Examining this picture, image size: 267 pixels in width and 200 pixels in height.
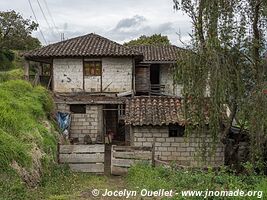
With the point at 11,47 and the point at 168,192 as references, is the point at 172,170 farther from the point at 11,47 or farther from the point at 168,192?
the point at 11,47

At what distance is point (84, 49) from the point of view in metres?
23.0

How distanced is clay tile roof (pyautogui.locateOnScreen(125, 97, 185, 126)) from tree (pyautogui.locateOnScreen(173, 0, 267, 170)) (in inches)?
139

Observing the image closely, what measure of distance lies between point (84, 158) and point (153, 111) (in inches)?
192

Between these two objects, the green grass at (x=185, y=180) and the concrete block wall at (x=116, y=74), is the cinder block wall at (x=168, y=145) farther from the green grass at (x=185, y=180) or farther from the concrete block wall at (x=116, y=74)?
the concrete block wall at (x=116, y=74)

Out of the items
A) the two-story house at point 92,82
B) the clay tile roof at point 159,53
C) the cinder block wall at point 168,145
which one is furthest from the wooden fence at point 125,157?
the clay tile roof at point 159,53

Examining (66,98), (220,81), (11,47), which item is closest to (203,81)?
(220,81)

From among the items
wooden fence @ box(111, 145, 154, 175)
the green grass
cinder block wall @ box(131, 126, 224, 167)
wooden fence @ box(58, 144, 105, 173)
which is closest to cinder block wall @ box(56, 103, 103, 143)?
cinder block wall @ box(131, 126, 224, 167)

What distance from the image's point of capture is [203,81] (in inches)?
501

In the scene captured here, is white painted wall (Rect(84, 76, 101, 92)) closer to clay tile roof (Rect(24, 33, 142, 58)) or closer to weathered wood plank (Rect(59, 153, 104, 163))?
clay tile roof (Rect(24, 33, 142, 58))

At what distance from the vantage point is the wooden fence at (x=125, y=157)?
13961mm

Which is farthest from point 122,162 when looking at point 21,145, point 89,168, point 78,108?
point 78,108

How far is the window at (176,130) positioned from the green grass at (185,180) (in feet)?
12.9

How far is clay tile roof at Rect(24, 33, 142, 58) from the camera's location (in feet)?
73.1

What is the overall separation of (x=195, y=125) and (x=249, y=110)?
2.01 m
